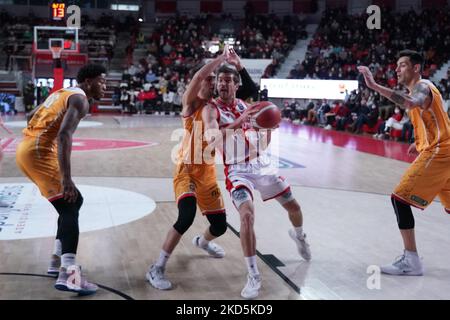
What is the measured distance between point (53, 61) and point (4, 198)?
21.3 meters

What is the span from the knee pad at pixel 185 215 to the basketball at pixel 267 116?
78 cm

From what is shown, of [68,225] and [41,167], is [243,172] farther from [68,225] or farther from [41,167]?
[41,167]

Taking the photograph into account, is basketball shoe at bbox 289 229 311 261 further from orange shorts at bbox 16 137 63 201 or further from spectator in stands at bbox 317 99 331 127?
spectator in stands at bbox 317 99 331 127

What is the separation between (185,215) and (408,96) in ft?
6.07

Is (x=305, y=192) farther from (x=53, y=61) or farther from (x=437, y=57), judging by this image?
(x=53, y=61)

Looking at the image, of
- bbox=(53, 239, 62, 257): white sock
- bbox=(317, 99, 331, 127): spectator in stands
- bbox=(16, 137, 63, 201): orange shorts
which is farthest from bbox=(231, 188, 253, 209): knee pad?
bbox=(317, 99, 331, 127): spectator in stands

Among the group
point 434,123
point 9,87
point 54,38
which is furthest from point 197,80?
point 9,87

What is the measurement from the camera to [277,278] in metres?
4.03

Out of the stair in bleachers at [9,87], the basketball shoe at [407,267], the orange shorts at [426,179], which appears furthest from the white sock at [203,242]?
the stair in bleachers at [9,87]

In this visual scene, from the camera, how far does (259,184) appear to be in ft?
13.7

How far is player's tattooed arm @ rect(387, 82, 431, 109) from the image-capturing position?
12.5 ft

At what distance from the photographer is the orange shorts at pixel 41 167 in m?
3.74

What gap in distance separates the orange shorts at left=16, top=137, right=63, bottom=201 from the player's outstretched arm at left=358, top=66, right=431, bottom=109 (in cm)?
241

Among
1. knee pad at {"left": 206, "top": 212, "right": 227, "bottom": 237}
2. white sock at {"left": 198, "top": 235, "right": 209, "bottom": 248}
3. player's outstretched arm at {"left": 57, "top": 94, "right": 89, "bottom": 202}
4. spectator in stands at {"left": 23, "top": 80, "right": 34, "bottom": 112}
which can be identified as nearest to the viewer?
player's outstretched arm at {"left": 57, "top": 94, "right": 89, "bottom": 202}
